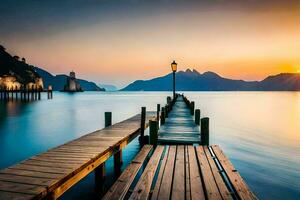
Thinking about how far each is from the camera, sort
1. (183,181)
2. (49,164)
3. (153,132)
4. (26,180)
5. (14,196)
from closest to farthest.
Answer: (14,196)
(26,180)
(183,181)
(49,164)
(153,132)

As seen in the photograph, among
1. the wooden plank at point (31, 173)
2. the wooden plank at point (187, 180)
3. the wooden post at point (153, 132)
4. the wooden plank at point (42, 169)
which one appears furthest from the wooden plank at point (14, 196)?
the wooden post at point (153, 132)

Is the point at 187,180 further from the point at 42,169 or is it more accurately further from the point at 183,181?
the point at 42,169

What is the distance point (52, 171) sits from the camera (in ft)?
17.7

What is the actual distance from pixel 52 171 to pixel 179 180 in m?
2.77

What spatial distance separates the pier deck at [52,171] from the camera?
4.39 meters

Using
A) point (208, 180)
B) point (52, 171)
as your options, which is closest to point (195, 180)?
point (208, 180)

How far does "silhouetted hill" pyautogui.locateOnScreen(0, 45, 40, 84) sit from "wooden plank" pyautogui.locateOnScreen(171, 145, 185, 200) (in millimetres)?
127150

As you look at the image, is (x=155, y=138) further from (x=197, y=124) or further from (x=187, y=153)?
(x=197, y=124)

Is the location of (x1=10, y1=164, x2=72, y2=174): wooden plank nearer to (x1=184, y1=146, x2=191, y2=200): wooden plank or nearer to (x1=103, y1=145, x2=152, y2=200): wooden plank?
(x1=103, y1=145, x2=152, y2=200): wooden plank

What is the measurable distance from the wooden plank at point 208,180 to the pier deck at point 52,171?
2865 mm

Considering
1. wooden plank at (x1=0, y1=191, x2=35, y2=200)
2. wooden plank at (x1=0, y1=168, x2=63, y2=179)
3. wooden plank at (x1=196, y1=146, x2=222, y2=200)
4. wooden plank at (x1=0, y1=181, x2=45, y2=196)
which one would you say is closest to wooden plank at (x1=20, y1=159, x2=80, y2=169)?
wooden plank at (x1=0, y1=168, x2=63, y2=179)

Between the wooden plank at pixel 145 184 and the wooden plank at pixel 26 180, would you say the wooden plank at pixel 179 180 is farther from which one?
the wooden plank at pixel 26 180

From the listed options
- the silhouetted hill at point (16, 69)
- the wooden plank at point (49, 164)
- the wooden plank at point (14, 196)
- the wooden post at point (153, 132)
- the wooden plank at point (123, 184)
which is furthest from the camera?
the silhouetted hill at point (16, 69)

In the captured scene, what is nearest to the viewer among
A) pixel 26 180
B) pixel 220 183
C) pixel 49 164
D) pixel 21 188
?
pixel 21 188
